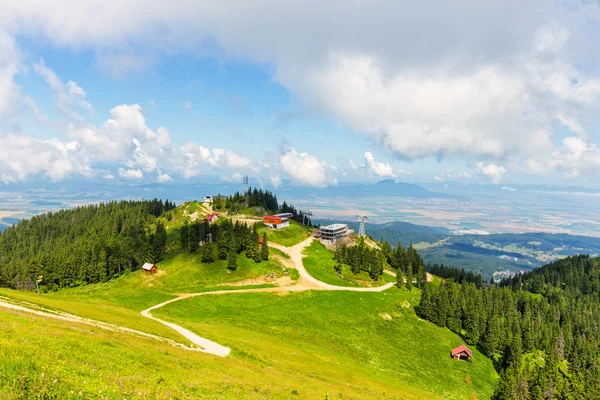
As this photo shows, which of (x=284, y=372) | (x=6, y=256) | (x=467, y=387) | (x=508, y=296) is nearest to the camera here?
(x=284, y=372)

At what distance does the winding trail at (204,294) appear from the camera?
4188 cm

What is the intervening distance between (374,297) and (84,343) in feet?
311

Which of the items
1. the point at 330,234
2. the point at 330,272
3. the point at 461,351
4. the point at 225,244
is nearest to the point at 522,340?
the point at 461,351

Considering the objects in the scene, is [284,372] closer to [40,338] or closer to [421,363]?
[40,338]

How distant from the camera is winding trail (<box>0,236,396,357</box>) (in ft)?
137

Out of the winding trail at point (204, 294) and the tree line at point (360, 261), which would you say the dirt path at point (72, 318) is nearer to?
the winding trail at point (204, 294)

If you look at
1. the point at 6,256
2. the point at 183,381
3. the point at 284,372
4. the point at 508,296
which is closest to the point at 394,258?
the point at 508,296

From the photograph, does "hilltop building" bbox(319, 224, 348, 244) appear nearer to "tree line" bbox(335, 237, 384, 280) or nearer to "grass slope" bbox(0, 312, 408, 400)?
"tree line" bbox(335, 237, 384, 280)

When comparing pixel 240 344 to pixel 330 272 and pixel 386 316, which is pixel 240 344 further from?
pixel 330 272

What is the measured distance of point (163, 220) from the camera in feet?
644

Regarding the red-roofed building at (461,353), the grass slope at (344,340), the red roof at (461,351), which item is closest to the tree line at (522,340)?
the grass slope at (344,340)

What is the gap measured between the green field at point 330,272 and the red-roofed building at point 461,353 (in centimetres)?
3723

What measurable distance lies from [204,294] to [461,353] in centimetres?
7604

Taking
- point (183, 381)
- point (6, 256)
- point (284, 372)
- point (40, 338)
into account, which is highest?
point (40, 338)
